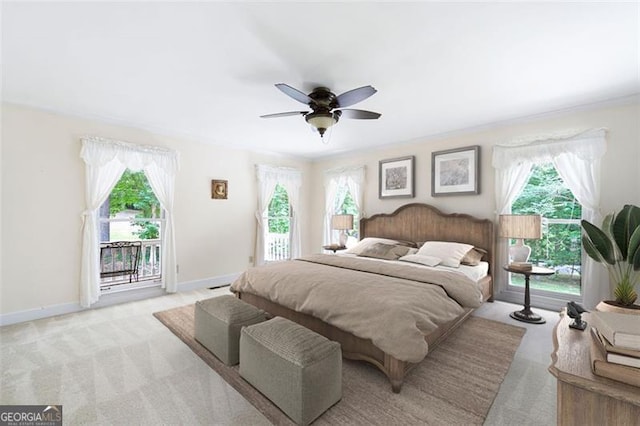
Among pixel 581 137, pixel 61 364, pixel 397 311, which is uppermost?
pixel 581 137

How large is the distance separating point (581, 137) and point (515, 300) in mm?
2197

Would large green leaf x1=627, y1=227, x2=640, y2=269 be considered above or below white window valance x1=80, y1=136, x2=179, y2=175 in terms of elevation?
below

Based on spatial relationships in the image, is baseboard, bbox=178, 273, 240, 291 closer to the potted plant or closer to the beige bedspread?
the beige bedspread

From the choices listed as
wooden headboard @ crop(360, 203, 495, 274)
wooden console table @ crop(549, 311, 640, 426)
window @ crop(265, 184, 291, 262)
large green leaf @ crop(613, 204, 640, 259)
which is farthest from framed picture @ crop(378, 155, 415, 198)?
wooden console table @ crop(549, 311, 640, 426)

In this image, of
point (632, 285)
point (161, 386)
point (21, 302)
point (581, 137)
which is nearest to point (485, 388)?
point (632, 285)

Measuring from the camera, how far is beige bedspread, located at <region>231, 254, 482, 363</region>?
1.91 m

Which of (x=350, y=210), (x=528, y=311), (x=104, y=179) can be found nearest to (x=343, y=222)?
(x=350, y=210)

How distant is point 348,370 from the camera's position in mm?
2199

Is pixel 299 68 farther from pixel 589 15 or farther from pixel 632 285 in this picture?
pixel 632 285

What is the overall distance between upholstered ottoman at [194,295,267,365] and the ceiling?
2148mm

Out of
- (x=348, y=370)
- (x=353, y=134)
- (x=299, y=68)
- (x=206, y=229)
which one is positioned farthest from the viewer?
(x=206, y=229)

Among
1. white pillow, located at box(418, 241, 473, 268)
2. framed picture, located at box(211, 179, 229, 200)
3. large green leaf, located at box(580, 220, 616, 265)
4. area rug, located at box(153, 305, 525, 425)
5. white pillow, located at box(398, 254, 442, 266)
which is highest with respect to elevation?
framed picture, located at box(211, 179, 229, 200)

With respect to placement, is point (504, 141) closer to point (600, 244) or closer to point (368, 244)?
point (600, 244)

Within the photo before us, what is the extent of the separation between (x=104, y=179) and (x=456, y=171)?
5022 mm
